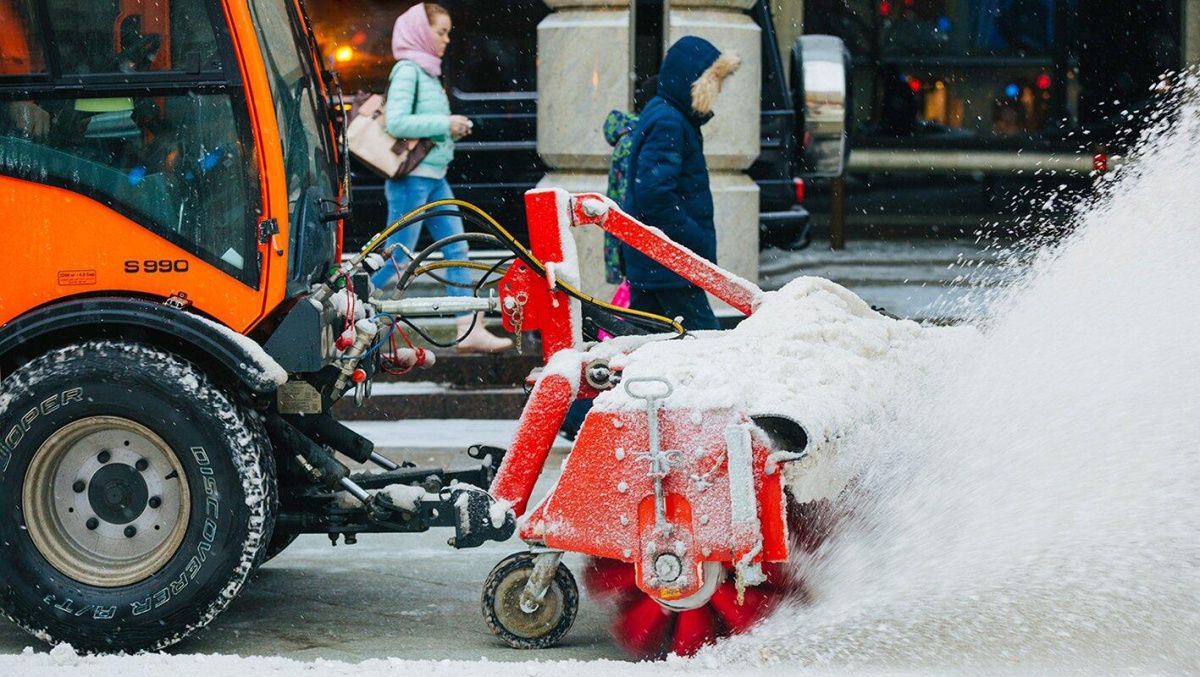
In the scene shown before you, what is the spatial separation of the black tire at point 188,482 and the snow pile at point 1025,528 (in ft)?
4.65

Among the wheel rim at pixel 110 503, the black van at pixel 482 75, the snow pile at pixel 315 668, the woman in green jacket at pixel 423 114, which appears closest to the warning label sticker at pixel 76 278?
the wheel rim at pixel 110 503

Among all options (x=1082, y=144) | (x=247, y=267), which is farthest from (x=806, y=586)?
(x=1082, y=144)

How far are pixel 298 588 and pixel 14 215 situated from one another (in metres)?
1.62

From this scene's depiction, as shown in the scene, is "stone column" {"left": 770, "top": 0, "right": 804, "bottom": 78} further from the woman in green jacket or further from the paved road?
the paved road

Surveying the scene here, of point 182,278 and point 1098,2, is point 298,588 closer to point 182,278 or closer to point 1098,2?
point 182,278

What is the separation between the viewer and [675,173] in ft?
22.8

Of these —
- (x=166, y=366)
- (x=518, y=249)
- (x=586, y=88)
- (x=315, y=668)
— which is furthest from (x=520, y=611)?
(x=586, y=88)

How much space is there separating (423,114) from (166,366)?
14.9 ft

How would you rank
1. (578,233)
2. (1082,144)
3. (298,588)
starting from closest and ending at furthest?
(298,588)
(578,233)
(1082,144)

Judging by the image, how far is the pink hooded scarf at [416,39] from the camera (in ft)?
29.6

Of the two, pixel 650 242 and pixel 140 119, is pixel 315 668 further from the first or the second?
pixel 650 242

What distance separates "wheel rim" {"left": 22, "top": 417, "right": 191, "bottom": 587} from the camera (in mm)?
4828

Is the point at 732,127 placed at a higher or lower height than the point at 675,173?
higher

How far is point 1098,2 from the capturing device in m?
18.7
